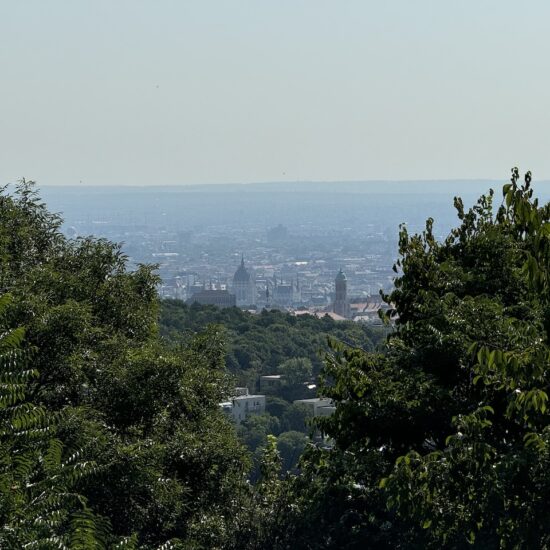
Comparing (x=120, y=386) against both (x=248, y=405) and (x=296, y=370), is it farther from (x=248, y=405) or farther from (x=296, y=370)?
(x=296, y=370)

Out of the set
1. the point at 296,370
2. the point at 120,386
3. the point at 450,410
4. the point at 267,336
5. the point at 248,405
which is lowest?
the point at 248,405

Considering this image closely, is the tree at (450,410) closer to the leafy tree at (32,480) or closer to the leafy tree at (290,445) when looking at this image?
the leafy tree at (32,480)

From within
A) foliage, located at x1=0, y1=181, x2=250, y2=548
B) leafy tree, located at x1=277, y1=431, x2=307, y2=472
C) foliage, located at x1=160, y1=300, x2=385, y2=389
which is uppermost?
foliage, located at x1=0, y1=181, x2=250, y2=548

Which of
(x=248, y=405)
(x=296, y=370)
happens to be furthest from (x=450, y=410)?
(x=296, y=370)

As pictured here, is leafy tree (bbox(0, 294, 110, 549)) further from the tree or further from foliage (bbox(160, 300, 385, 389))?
foliage (bbox(160, 300, 385, 389))

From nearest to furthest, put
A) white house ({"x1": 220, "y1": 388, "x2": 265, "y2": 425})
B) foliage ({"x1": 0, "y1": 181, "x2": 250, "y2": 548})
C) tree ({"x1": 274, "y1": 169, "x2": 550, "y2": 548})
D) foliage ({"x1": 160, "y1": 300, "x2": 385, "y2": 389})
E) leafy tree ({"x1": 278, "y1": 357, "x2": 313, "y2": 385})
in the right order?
tree ({"x1": 274, "y1": 169, "x2": 550, "y2": 548})
foliage ({"x1": 0, "y1": 181, "x2": 250, "y2": 548})
white house ({"x1": 220, "y1": 388, "x2": 265, "y2": 425})
leafy tree ({"x1": 278, "y1": 357, "x2": 313, "y2": 385})
foliage ({"x1": 160, "y1": 300, "x2": 385, "y2": 389})

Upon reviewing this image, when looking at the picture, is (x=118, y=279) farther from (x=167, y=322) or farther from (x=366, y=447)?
(x=167, y=322)

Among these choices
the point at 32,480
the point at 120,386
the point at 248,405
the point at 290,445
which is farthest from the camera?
the point at 248,405

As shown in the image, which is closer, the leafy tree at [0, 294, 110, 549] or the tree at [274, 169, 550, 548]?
the leafy tree at [0, 294, 110, 549]

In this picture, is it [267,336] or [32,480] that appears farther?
[267,336]

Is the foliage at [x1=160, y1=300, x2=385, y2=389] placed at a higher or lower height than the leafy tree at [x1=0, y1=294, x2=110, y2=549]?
lower

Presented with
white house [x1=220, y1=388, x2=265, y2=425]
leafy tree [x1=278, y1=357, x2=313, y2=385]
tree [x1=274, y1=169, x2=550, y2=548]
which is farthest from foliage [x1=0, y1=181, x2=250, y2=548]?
leafy tree [x1=278, y1=357, x2=313, y2=385]

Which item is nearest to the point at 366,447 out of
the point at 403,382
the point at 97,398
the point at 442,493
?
the point at 403,382

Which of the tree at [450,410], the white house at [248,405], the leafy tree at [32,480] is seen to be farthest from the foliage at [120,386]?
the white house at [248,405]
